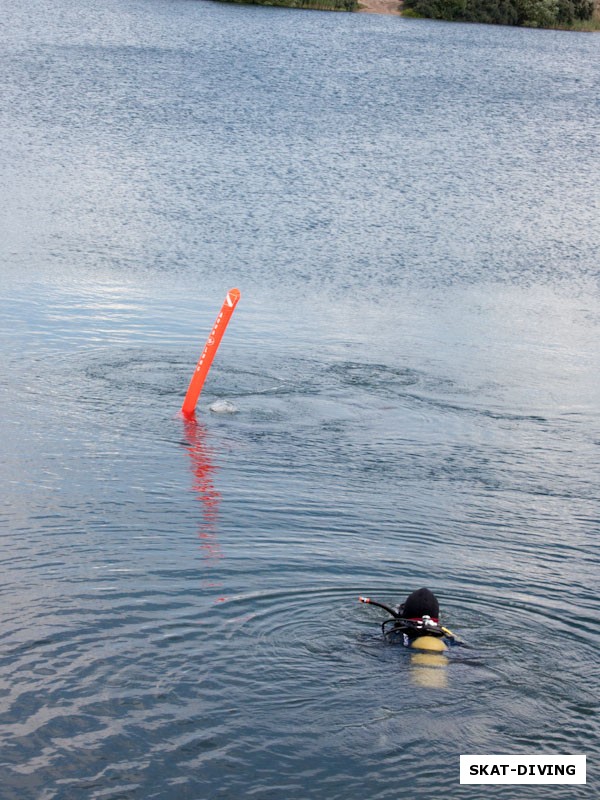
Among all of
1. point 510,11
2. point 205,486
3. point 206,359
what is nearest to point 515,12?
point 510,11

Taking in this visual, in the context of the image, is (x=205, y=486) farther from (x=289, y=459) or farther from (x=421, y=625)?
(x=421, y=625)

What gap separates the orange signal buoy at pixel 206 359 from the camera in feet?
48.1

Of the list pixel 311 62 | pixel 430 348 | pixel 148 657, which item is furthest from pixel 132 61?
pixel 148 657

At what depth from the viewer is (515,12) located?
6956cm

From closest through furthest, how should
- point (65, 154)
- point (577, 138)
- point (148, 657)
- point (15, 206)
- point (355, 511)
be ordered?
point (148, 657) < point (355, 511) < point (15, 206) < point (65, 154) < point (577, 138)

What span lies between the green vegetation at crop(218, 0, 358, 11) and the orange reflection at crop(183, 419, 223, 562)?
181 feet

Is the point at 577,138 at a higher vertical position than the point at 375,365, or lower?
higher

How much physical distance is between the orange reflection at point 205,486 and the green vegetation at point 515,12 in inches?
2317

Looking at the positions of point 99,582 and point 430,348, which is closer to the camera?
point 99,582

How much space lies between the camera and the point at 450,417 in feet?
50.2

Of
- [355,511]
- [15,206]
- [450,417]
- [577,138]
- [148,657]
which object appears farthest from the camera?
[577,138]

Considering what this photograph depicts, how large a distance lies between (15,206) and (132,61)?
22.3 metres

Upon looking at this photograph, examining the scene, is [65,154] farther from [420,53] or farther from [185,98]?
[420,53]

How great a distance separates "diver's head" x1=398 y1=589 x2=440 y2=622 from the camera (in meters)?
8.87
